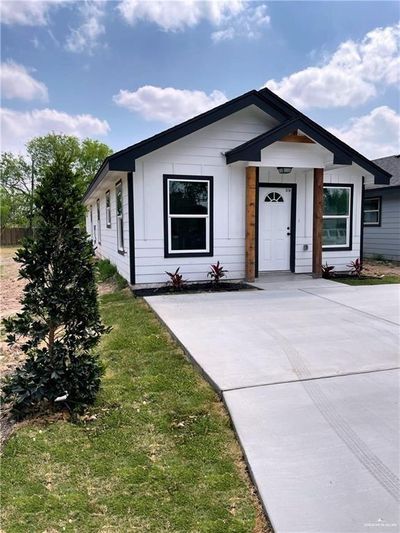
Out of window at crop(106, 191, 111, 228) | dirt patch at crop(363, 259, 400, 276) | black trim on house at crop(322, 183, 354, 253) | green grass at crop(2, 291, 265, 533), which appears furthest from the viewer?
window at crop(106, 191, 111, 228)

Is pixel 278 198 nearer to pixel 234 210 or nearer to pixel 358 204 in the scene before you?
pixel 234 210

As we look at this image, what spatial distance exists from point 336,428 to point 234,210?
6601 mm

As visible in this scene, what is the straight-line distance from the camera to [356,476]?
2.26 metres

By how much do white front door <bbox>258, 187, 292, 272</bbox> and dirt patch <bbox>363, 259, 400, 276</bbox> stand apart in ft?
9.36

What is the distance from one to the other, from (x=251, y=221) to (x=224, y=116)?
228 centimetres

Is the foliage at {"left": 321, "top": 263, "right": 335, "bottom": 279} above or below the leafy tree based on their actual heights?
below

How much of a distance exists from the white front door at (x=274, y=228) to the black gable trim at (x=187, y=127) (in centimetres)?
171

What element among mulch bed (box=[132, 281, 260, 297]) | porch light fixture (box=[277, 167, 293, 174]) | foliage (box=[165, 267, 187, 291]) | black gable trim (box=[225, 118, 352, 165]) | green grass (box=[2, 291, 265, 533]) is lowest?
green grass (box=[2, 291, 265, 533])

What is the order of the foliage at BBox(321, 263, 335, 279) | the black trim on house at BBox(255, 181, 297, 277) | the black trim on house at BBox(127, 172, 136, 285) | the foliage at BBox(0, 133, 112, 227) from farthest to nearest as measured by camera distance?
1. the foliage at BBox(0, 133, 112, 227)
2. the foliage at BBox(321, 263, 335, 279)
3. the black trim on house at BBox(255, 181, 297, 277)
4. the black trim on house at BBox(127, 172, 136, 285)

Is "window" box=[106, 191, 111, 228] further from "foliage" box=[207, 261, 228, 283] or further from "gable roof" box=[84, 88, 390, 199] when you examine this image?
"foliage" box=[207, 261, 228, 283]

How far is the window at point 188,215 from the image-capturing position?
852 centimetres

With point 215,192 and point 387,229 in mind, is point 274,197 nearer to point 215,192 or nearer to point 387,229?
point 215,192

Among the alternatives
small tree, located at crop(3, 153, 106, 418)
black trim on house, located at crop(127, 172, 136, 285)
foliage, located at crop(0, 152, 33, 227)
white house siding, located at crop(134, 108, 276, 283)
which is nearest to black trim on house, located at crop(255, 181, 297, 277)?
white house siding, located at crop(134, 108, 276, 283)

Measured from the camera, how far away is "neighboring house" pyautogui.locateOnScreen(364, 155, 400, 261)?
47.6 ft
